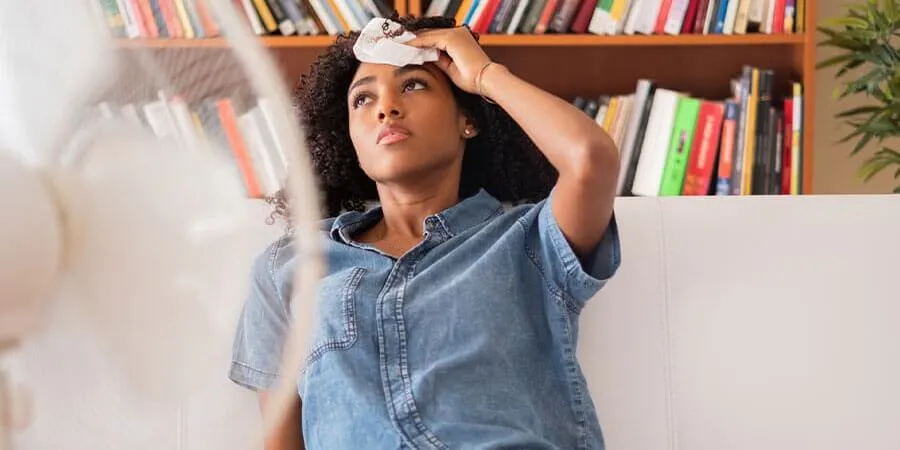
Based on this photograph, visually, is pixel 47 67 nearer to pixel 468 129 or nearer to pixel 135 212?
pixel 135 212

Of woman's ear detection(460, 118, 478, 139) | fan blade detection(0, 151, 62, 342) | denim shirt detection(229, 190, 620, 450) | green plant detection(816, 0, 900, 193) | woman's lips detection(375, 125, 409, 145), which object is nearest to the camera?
fan blade detection(0, 151, 62, 342)

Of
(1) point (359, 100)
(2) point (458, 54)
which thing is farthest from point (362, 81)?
(2) point (458, 54)

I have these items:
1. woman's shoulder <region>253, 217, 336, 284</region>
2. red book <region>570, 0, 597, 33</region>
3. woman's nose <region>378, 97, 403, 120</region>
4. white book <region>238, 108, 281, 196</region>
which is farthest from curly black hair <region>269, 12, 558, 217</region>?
white book <region>238, 108, 281, 196</region>

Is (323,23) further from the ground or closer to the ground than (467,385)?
further from the ground

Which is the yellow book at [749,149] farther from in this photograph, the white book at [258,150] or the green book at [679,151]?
the white book at [258,150]

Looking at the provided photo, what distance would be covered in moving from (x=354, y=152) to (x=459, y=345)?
1.31 feet

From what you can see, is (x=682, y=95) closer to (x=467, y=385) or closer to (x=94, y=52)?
(x=467, y=385)

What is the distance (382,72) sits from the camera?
A: 1.27 m

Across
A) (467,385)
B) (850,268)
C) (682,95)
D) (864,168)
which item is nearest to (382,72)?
(467,385)

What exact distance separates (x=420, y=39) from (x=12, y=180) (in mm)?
930

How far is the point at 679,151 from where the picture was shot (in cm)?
204

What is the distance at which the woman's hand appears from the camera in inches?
48.7

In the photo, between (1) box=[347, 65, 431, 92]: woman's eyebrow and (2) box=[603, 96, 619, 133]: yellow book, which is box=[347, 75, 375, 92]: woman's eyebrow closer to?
(1) box=[347, 65, 431, 92]: woman's eyebrow

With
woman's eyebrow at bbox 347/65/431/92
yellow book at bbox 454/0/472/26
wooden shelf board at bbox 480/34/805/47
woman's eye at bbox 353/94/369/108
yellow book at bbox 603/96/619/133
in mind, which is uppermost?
yellow book at bbox 454/0/472/26
